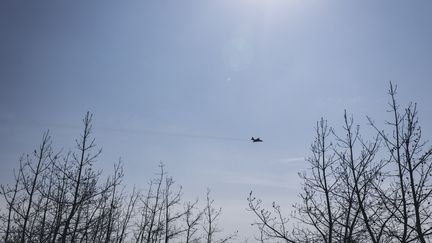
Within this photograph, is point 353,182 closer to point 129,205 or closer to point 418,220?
point 418,220

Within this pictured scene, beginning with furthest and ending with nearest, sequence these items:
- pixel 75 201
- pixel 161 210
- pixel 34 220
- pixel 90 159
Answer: pixel 161 210 < pixel 34 220 < pixel 90 159 < pixel 75 201

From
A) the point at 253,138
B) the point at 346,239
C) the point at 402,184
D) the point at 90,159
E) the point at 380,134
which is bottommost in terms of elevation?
the point at 346,239

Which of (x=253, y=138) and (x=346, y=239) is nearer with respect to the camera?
(x=346, y=239)

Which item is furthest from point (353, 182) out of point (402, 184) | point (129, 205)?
point (129, 205)

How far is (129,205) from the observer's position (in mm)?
24156

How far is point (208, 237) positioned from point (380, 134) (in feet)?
63.6

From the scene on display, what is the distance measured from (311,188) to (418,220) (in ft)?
10.5

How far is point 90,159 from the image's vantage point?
42.3ft

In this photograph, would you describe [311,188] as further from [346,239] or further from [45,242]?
[45,242]

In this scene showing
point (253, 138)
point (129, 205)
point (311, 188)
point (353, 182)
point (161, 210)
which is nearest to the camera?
point (353, 182)

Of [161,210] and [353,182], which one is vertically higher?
[161,210]

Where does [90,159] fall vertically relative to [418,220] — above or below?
above

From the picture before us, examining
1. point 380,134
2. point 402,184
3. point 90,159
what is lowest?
point 402,184

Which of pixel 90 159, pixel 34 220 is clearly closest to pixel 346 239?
pixel 90 159
